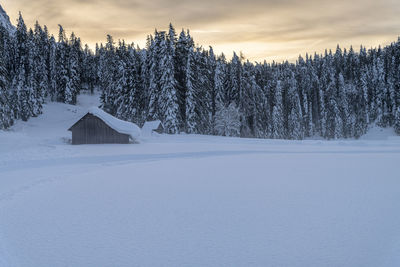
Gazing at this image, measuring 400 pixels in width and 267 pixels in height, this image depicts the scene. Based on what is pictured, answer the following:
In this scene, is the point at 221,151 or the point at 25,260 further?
the point at 221,151

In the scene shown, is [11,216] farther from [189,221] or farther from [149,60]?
[149,60]

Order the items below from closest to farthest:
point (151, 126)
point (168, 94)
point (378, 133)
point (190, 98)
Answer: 1. point (168, 94)
2. point (151, 126)
3. point (190, 98)
4. point (378, 133)

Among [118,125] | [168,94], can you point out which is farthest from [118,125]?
[168,94]

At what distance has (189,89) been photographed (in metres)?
44.8

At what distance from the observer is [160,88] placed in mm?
46031

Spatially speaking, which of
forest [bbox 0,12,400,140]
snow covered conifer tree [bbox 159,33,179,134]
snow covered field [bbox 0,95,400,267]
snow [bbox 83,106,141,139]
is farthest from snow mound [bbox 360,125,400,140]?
snow covered field [bbox 0,95,400,267]

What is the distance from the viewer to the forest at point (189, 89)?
4597 centimetres

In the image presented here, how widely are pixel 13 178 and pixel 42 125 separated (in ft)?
146

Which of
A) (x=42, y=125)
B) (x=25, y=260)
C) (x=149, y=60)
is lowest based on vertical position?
(x=25, y=260)

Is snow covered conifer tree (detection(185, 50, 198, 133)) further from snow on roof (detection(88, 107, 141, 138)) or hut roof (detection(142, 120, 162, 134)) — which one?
snow on roof (detection(88, 107, 141, 138))

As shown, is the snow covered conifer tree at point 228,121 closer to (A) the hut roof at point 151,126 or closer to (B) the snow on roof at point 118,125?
(A) the hut roof at point 151,126

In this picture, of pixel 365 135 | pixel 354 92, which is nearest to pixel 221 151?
pixel 365 135

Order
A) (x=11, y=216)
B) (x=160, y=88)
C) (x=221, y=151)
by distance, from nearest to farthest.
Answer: (x=11, y=216), (x=221, y=151), (x=160, y=88)

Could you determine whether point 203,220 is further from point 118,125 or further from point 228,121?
point 228,121
